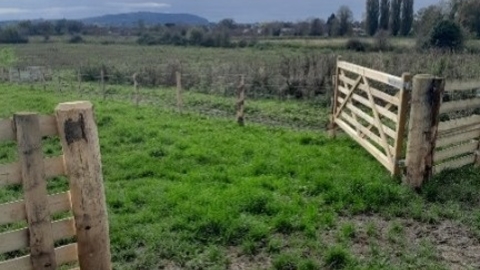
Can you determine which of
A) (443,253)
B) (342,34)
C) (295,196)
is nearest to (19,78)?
(295,196)

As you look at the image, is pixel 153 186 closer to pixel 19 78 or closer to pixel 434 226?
pixel 434 226

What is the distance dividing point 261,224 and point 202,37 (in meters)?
63.2

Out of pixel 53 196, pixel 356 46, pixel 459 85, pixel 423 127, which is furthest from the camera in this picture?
pixel 356 46

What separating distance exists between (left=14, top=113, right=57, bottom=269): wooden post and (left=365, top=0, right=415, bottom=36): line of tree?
61.2m

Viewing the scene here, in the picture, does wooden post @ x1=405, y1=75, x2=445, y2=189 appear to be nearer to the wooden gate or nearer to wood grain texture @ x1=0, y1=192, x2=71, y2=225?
the wooden gate

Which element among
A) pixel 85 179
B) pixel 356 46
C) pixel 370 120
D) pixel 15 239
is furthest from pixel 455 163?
pixel 356 46

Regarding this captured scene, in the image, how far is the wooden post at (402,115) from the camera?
6594mm

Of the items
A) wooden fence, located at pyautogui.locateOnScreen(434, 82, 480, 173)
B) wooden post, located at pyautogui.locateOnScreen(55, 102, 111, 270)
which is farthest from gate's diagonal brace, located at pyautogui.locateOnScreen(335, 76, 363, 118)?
wooden post, located at pyautogui.locateOnScreen(55, 102, 111, 270)

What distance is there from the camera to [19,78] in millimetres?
28625

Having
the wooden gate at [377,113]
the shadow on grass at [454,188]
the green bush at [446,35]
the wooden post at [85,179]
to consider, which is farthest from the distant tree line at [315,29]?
the wooden post at [85,179]

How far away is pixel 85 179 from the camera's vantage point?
135 inches

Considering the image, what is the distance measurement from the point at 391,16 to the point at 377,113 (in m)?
58.6

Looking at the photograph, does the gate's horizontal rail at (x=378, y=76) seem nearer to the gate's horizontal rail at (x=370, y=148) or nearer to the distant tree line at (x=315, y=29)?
the gate's horizontal rail at (x=370, y=148)

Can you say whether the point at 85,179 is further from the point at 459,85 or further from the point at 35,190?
the point at 459,85
